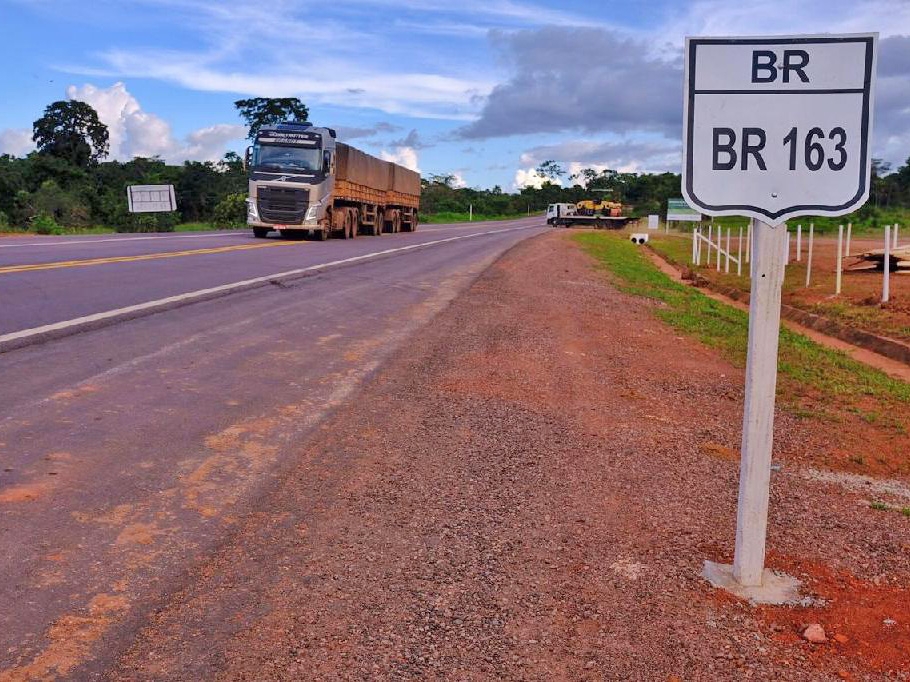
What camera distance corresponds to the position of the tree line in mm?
44938

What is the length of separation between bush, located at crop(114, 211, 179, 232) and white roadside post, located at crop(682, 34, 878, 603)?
4309 cm

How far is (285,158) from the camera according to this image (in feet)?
90.3

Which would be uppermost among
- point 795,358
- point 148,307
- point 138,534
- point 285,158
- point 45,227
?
point 285,158

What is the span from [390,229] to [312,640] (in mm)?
40552

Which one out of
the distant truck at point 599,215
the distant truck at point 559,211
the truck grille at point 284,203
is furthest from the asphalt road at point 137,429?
the distant truck at point 559,211

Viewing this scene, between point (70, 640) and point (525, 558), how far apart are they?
1.84 metres

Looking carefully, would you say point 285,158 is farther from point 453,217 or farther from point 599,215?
point 453,217

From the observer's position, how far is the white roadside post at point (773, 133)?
3367mm

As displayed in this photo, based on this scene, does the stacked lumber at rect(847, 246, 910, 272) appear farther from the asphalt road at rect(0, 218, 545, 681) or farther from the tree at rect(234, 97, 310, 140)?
the tree at rect(234, 97, 310, 140)

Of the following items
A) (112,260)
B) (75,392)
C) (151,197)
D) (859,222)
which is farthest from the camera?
(859,222)

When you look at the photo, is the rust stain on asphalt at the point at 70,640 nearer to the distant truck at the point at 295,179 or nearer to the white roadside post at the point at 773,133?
the white roadside post at the point at 773,133

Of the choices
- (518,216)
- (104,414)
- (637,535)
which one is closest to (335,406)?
(104,414)

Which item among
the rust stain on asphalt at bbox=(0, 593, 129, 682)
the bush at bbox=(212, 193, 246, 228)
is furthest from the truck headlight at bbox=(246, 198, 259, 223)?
the rust stain on asphalt at bbox=(0, 593, 129, 682)

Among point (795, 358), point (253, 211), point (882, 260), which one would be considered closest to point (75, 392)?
point (795, 358)
